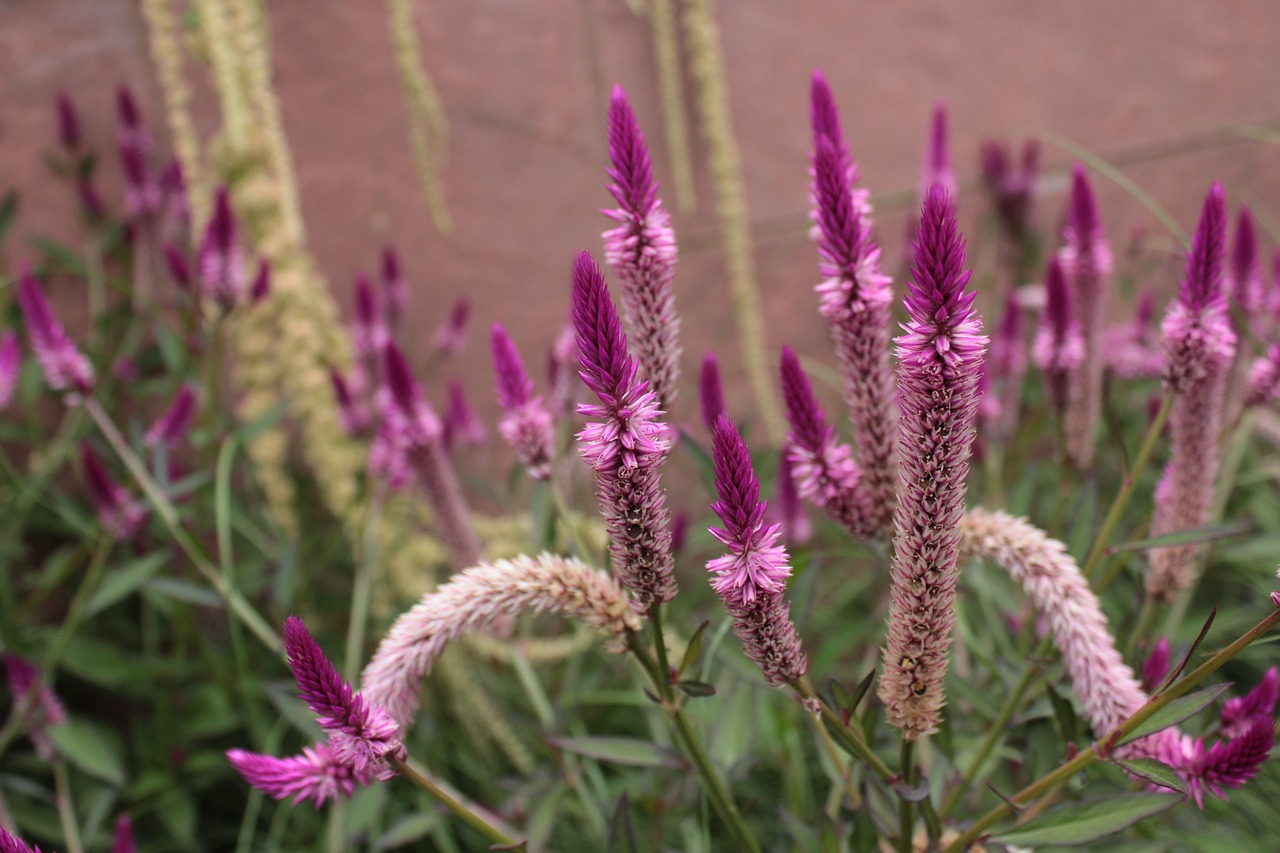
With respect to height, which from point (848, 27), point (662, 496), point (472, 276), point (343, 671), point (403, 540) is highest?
point (848, 27)

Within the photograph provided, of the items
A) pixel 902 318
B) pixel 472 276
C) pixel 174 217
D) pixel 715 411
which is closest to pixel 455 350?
pixel 472 276

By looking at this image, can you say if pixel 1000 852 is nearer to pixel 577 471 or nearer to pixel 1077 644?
pixel 1077 644

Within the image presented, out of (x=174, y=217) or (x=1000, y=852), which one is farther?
(x=174, y=217)

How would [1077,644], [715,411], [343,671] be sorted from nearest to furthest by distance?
[1077,644]
[715,411]
[343,671]

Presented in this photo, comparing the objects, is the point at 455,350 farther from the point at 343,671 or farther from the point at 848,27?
the point at 848,27

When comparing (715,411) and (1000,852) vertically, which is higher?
(715,411)

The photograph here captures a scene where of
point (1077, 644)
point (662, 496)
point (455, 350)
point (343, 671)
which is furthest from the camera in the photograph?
point (455, 350)

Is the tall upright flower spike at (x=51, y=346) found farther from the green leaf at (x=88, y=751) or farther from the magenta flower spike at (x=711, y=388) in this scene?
the magenta flower spike at (x=711, y=388)

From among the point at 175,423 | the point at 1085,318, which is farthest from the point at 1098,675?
the point at 175,423
